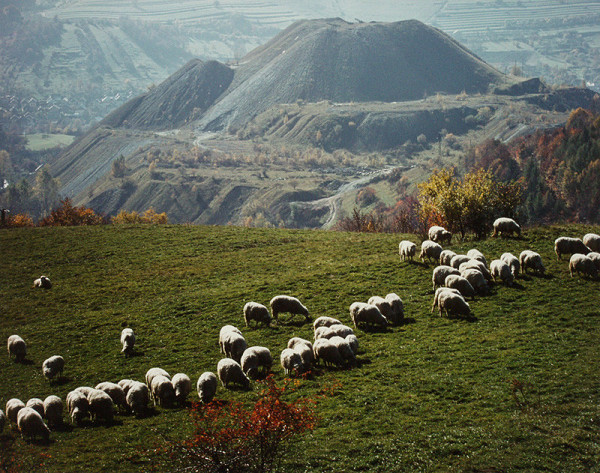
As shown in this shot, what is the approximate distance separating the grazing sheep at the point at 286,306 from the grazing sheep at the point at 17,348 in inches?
534

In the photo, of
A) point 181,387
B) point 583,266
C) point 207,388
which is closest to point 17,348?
point 181,387

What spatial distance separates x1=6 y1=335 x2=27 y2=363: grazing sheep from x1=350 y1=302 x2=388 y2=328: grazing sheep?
17765mm

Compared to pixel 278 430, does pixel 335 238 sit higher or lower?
lower

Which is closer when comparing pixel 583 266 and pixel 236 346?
pixel 236 346

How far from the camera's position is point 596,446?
17172mm

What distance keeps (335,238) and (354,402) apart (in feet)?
103

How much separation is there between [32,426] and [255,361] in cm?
888

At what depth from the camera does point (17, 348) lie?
2911 cm

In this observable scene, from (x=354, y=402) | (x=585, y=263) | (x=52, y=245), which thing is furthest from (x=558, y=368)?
(x=52, y=245)

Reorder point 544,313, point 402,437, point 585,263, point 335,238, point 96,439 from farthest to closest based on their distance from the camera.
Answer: point 335,238
point 585,263
point 544,313
point 96,439
point 402,437

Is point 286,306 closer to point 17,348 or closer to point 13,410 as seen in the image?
point 13,410

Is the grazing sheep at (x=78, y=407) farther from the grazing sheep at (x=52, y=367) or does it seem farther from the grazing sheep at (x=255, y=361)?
the grazing sheep at (x=255, y=361)

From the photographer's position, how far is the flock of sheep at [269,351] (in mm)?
21266

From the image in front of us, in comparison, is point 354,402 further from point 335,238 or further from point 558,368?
point 335,238
